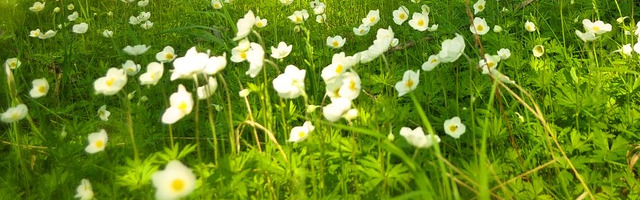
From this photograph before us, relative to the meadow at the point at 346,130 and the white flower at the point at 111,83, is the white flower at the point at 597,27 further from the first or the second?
the white flower at the point at 111,83

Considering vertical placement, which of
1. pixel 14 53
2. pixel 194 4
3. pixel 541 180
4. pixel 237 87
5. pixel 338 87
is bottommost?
pixel 541 180

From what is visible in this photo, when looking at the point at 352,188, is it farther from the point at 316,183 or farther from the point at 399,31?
the point at 399,31

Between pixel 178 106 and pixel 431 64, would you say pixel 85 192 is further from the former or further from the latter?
pixel 431 64

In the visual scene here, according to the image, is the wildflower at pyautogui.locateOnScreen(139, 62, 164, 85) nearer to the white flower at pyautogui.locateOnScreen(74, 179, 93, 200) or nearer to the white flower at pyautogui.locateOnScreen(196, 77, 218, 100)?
the white flower at pyautogui.locateOnScreen(196, 77, 218, 100)

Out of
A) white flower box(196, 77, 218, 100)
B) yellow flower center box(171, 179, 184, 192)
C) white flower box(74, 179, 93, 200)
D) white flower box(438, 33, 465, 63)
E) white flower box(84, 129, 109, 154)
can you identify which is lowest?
yellow flower center box(171, 179, 184, 192)

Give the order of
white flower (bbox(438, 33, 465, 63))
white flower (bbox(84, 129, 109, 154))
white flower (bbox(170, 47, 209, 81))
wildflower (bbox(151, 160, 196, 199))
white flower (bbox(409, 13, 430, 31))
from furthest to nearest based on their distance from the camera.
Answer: white flower (bbox(409, 13, 430, 31)), white flower (bbox(438, 33, 465, 63)), white flower (bbox(84, 129, 109, 154)), white flower (bbox(170, 47, 209, 81)), wildflower (bbox(151, 160, 196, 199))

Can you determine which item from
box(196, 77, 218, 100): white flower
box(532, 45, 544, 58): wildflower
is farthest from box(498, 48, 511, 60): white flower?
box(196, 77, 218, 100): white flower

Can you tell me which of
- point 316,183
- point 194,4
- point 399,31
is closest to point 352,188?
point 316,183

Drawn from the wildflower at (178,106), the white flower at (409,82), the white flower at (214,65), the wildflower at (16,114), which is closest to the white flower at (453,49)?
the white flower at (409,82)
